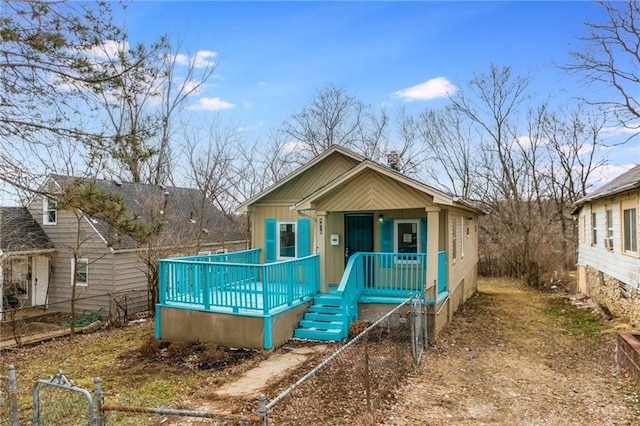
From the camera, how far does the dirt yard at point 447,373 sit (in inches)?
229

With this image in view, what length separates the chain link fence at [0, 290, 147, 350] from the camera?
40.7 feet

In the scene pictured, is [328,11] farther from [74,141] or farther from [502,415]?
[502,415]

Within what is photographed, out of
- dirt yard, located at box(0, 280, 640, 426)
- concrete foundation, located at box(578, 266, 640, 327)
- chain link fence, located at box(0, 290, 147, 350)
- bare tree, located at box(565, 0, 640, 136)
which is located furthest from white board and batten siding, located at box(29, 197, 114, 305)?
bare tree, located at box(565, 0, 640, 136)

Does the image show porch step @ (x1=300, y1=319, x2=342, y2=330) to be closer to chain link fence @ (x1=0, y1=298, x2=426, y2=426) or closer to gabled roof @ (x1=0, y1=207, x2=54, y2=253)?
chain link fence @ (x1=0, y1=298, x2=426, y2=426)

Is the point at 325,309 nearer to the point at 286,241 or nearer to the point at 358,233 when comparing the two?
the point at 358,233

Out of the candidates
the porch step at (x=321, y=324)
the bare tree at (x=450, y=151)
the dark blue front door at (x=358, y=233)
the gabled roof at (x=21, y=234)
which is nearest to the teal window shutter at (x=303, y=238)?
the dark blue front door at (x=358, y=233)

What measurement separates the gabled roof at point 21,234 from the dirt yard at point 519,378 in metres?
14.2

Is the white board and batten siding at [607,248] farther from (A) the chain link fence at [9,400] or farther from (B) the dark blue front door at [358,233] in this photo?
(A) the chain link fence at [9,400]

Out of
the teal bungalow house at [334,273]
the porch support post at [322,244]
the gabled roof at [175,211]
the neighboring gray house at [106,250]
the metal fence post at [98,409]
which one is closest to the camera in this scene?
the metal fence post at [98,409]

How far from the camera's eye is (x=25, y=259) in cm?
1598

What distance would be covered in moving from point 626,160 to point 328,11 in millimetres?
19636

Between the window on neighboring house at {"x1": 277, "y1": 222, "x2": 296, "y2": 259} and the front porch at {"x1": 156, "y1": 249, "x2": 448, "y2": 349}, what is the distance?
2640mm

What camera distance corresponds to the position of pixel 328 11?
37.3 ft

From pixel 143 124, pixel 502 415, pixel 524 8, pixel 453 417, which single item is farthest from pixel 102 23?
pixel 524 8
